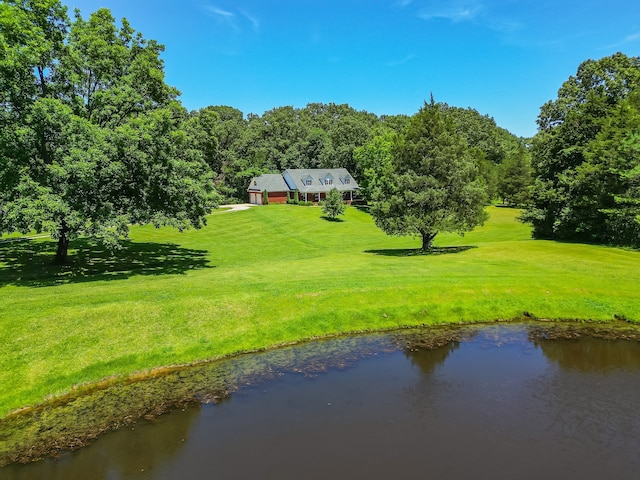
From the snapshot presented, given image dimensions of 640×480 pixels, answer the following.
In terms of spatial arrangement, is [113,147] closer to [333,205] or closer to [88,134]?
[88,134]

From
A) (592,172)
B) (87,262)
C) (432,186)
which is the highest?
(592,172)

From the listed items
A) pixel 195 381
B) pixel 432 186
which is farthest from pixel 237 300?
pixel 432 186

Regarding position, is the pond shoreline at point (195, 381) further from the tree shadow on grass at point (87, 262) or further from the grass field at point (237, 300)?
the tree shadow on grass at point (87, 262)

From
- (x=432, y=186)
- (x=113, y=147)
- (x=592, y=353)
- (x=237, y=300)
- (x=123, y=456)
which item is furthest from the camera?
(x=432, y=186)

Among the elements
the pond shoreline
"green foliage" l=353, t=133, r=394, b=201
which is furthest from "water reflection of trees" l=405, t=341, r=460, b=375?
"green foliage" l=353, t=133, r=394, b=201

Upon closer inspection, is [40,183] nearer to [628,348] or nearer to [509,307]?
[509,307]

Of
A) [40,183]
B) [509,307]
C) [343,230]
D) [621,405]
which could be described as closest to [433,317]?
[509,307]

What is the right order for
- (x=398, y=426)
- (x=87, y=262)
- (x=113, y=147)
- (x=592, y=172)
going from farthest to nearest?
1. (x=592, y=172)
2. (x=87, y=262)
3. (x=113, y=147)
4. (x=398, y=426)
